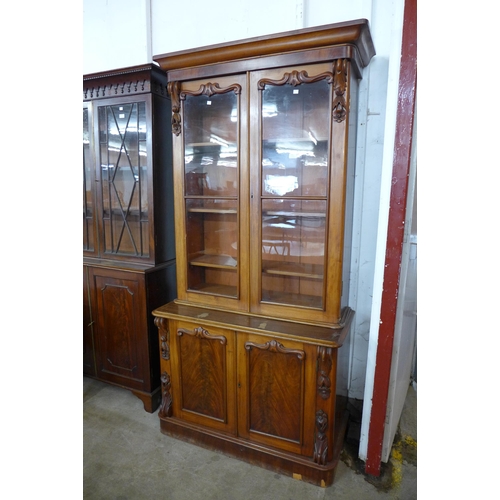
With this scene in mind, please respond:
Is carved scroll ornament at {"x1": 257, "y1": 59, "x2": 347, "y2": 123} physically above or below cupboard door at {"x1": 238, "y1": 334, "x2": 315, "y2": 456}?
above

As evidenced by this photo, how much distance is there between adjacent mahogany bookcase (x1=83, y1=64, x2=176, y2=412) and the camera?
2.16 m

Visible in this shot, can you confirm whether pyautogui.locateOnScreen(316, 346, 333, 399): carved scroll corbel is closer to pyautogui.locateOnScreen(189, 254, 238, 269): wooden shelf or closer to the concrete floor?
the concrete floor

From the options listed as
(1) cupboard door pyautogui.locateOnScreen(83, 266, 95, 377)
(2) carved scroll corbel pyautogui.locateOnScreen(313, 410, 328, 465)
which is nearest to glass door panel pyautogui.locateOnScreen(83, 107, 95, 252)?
(1) cupboard door pyautogui.locateOnScreen(83, 266, 95, 377)

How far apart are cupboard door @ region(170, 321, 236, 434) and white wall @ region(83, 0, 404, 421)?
73cm

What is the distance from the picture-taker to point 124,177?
90.9 inches

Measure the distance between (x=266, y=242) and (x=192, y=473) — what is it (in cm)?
125

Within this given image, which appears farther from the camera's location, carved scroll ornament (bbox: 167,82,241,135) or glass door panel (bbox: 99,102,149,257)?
glass door panel (bbox: 99,102,149,257)

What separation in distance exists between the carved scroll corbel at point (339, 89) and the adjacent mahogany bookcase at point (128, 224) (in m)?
1.13

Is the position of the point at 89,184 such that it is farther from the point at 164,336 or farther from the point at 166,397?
the point at 166,397

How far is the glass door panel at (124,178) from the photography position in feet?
7.21

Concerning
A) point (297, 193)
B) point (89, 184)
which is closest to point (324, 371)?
point (297, 193)

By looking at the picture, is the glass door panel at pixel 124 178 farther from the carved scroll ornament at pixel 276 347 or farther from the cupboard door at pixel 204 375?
the carved scroll ornament at pixel 276 347

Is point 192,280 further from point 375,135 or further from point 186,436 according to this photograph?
point 375,135
